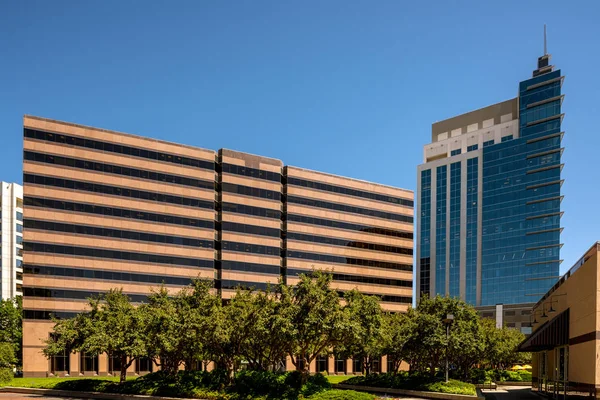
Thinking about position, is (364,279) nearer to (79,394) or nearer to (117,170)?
(117,170)

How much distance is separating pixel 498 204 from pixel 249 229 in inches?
3264

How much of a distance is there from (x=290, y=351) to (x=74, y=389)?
751 inches

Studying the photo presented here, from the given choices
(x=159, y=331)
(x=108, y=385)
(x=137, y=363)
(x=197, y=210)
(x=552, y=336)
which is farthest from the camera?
(x=197, y=210)

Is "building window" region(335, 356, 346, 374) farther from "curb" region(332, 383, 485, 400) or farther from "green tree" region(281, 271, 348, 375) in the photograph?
"green tree" region(281, 271, 348, 375)

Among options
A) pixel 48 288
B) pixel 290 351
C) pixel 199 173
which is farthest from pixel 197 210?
pixel 290 351

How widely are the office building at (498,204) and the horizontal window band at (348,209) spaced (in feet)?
153

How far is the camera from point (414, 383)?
43.1 meters

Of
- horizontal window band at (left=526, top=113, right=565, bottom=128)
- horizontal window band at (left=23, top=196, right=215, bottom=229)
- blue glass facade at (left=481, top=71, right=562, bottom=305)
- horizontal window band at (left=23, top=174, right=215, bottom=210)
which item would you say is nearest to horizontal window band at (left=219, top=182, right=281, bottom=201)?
horizontal window band at (left=23, top=174, right=215, bottom=210)

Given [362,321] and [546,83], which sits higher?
[546,83]

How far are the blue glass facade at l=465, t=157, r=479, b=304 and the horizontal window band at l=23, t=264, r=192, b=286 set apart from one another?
89.6m

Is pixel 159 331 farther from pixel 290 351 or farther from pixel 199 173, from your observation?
pixel 199 173

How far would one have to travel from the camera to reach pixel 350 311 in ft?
118

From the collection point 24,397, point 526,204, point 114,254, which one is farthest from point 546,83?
point 24,397

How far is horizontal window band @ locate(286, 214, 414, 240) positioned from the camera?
293 ft
